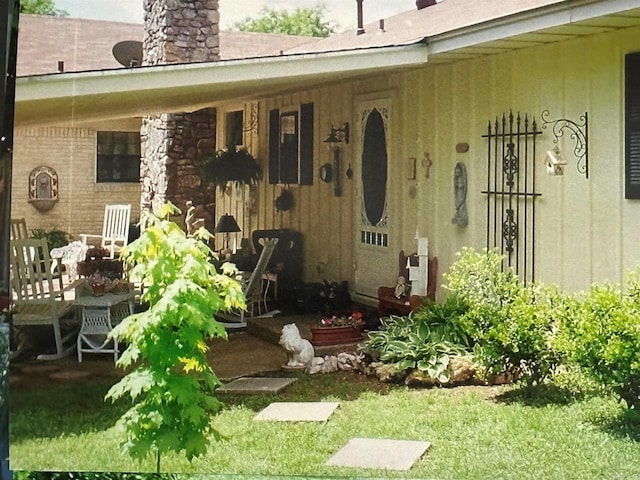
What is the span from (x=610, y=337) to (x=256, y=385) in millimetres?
2015

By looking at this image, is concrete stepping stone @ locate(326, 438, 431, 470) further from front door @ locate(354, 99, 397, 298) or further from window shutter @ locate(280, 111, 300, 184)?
window shutter @ locate(280, 111, 300, 184)

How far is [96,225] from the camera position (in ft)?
17.0

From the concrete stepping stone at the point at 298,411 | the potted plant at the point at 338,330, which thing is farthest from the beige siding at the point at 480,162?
the concrete stepping stone at the point at 298,411

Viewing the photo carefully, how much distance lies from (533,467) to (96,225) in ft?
9.36

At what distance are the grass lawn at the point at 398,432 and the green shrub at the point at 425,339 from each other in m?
0.15

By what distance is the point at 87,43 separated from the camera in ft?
17.0

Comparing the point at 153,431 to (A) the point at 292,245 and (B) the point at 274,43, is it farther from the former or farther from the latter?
(B) the point at 274,43

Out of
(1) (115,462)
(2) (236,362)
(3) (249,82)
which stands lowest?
(1) (115,462)

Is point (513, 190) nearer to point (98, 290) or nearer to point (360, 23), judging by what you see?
point (360, 23)

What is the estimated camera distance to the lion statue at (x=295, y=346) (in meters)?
5.13

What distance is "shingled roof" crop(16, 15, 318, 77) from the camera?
5.13 m

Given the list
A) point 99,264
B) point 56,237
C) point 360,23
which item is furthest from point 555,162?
point 56,237

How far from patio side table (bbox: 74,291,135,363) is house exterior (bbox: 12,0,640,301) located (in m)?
0.48

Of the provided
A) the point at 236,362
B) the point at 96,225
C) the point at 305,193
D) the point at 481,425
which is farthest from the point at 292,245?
the point at 481,425
